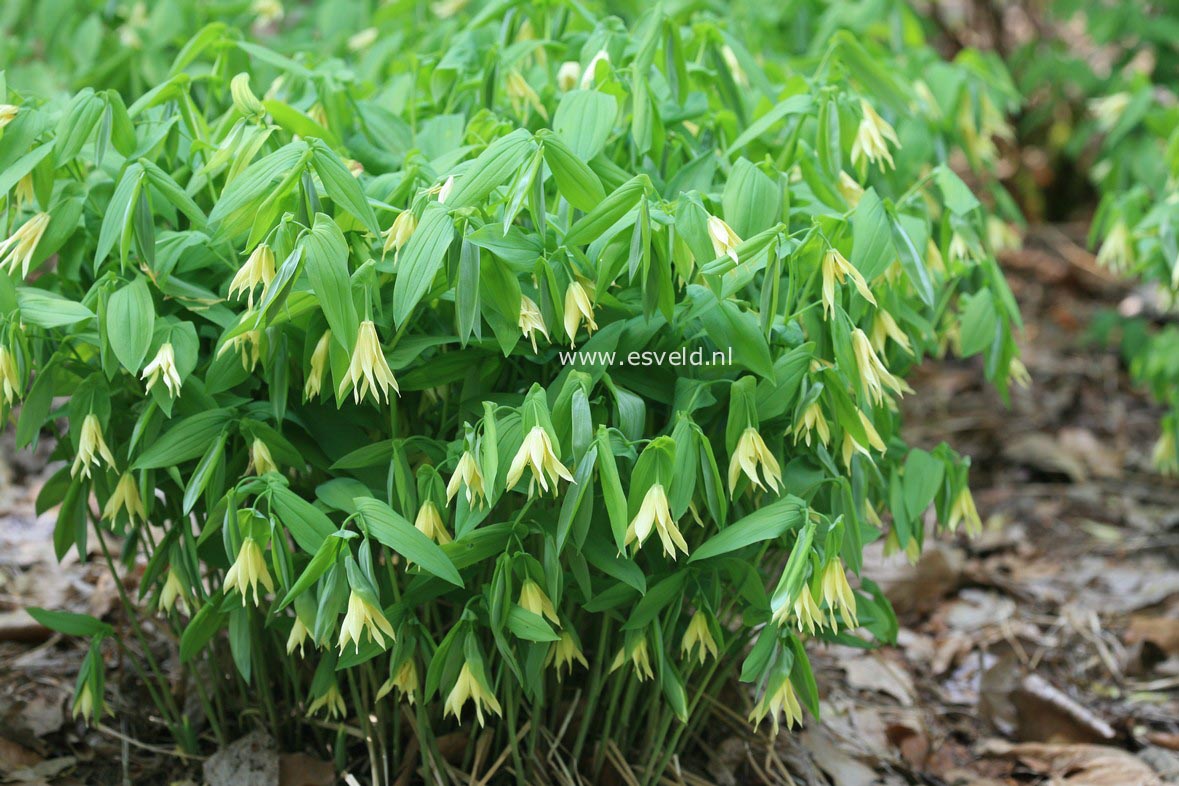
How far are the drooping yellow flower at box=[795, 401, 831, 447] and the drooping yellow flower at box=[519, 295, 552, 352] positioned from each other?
1.21 ft

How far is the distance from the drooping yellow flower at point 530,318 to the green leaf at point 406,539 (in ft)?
0.92

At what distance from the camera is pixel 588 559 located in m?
1.61

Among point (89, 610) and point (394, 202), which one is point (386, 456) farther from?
point (89, 610)

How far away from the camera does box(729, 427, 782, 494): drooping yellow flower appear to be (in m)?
1.52

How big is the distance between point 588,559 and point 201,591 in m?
0.58

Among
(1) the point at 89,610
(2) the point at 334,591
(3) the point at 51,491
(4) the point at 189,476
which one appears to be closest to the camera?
(2) the point at 334,591

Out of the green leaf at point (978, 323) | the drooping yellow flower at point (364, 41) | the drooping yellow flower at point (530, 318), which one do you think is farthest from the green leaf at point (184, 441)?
the drooping yellow flower at point (364, 41)

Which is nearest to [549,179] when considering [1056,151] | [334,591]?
[334,591]

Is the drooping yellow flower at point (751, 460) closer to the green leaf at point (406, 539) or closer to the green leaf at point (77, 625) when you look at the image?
the green leaf at point (406, 539)

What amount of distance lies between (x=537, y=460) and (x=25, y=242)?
0.83 metres

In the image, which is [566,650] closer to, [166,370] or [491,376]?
[491,376]

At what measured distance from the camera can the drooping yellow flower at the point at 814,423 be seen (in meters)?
1.58

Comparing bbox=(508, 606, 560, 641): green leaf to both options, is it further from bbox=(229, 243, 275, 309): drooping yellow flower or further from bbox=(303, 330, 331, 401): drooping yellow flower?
bbox=(229, 243, 275, 309): drooping yellow flower

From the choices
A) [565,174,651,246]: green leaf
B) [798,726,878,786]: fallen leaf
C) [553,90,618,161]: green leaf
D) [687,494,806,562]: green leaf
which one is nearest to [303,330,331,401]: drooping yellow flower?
[565,174,651,246]: green leaf
